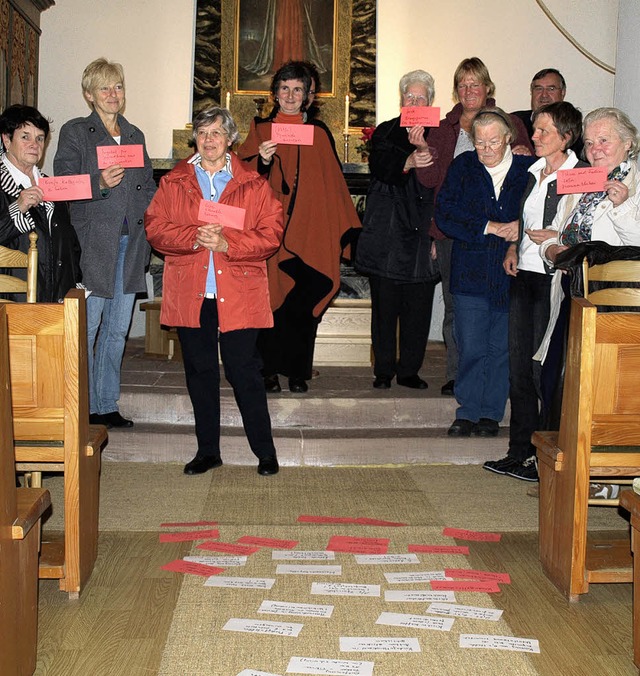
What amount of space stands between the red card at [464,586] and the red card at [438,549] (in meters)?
0.32

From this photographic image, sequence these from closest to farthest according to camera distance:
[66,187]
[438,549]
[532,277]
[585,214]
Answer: [438,549]
[585,214]
[66,187]
[532,277]

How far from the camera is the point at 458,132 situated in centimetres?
545

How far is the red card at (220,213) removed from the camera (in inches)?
167

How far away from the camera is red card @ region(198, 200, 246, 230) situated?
4254 mm

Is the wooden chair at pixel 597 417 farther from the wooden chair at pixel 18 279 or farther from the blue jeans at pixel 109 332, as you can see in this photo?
the blue jeans at pixel 109 332

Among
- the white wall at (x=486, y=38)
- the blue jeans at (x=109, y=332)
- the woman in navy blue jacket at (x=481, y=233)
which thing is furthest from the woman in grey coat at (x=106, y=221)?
the white wall at (x=486, y=38)

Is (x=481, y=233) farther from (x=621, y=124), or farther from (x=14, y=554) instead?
(x=14, y=554)

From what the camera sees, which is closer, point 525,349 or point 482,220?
point 525,349

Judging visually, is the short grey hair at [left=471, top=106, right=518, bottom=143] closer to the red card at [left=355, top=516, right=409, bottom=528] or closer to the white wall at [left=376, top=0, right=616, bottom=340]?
the red card at [left=355, top=516, right=409, bottom=528]

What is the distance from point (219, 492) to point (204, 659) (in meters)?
1.78

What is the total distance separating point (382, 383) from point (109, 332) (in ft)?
5.64

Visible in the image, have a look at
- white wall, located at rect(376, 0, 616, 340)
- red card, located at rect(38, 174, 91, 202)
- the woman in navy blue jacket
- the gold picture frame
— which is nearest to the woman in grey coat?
red card, located at rect(38, 174, 91, 202)

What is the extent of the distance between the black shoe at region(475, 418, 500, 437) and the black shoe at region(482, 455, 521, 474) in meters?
0.30

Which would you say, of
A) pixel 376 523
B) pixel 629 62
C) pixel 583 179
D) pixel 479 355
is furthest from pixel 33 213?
pixel 629 62
